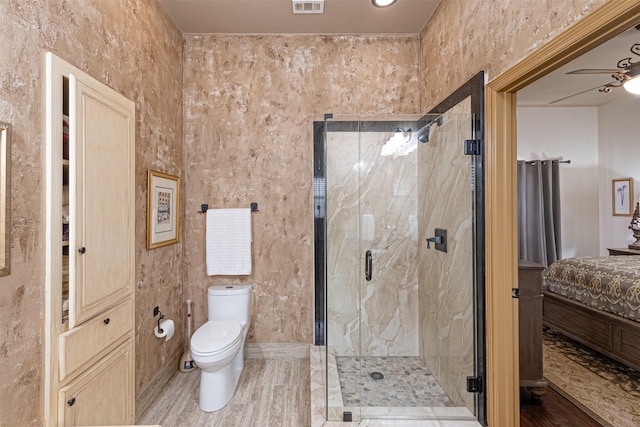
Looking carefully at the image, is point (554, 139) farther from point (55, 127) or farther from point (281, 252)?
point (55, 127)

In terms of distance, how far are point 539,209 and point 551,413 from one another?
10.1ft

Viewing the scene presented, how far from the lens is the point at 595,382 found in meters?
2.46

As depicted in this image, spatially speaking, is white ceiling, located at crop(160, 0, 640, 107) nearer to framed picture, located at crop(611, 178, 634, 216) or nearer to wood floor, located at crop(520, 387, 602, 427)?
framed picture, located at crop(611, 178, 634, 216)

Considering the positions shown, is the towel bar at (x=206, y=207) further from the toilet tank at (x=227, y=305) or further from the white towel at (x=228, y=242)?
the toilet tank at (x=227, y=305)

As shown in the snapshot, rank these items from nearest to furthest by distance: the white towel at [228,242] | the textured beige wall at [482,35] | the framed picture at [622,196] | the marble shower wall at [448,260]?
the textured beige wall at [482,35] < the marble shower wall at [448,260] < the white towel at [228,242] < the framed picture at [622,196]

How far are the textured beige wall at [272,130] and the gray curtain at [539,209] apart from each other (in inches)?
106

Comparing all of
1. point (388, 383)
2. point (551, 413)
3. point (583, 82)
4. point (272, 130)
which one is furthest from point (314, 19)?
point (551, 413)

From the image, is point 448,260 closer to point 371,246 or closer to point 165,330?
point 371,246

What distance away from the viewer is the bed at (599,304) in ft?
8.39

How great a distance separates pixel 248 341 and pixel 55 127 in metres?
2.21

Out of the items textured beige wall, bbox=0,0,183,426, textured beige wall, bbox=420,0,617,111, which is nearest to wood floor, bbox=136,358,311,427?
textured beige wall, bbox=0,0,183,426

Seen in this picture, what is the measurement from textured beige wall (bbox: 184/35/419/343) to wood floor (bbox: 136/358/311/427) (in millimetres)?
324

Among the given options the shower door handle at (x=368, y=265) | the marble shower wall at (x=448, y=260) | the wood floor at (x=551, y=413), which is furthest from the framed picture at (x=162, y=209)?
the wood floor at (x=551, y=413)

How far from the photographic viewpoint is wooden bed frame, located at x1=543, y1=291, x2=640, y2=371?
2.53 metres
